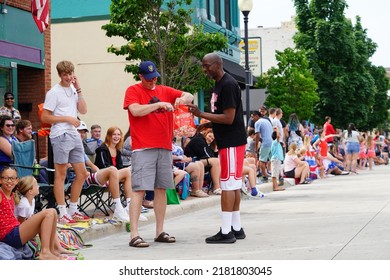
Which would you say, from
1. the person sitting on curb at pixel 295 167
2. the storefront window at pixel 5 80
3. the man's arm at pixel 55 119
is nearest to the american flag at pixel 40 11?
the storefront window at pixel 5 80

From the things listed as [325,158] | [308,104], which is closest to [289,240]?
[325,158]

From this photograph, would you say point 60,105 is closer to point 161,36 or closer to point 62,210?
point 62,210

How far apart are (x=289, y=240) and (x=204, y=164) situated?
24.0ft

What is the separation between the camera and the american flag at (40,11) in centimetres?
1812

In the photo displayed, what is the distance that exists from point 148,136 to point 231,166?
0.99m

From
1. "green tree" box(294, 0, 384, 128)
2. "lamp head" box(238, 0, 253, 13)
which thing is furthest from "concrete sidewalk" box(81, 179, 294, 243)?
"green tree" box(294, 0, 384, 128)

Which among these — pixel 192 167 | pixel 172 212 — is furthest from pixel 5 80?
pixel 172 212

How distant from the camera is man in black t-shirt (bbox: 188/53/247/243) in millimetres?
9953

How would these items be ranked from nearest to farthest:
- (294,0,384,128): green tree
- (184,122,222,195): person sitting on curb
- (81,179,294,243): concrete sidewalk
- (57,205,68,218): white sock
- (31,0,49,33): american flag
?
(81,179,294,243): concrete sidewalk → (57,205,68,218): white sock → (184,122,222,195): person sitting on curb → (31,0,49,33): american flag → (294,0,384,128): green tree

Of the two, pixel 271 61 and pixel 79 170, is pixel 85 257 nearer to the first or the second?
pixel 79 170

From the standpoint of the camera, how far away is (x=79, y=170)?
11328 millimetres

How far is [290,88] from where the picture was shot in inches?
1618

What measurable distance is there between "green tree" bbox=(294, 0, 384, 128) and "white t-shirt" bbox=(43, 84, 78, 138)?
40856 millimetres

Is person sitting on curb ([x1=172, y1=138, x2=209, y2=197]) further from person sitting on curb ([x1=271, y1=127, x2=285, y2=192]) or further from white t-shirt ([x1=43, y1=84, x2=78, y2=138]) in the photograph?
white t-shirt ([x1=43, y1=84, x2=78, y2=138])
